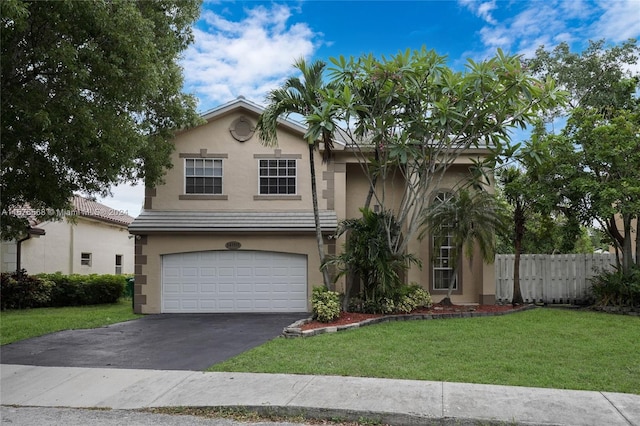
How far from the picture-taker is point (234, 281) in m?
16.8

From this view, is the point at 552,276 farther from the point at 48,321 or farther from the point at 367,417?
the point at 48,321

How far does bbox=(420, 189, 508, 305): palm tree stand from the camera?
15.0 metres

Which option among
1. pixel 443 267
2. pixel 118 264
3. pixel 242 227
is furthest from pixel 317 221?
pixel 118 264

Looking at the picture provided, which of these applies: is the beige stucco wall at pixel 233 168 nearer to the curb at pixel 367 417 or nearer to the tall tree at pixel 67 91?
the tall tree at pixel 67 91

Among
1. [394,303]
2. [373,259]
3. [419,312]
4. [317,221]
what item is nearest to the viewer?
[373,259]

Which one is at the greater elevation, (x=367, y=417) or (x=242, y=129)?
(x=242, y=129)

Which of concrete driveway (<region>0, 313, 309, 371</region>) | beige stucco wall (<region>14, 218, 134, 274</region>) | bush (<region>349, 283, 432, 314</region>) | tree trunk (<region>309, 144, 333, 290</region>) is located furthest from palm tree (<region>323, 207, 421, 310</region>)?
beige stucco wall (<region>14, 218, 134, 274</region>)

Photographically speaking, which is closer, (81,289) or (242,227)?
(242,227)

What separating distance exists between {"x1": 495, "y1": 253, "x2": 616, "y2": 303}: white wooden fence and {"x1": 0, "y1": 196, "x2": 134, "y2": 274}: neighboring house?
14.3m

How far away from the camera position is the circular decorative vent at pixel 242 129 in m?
17.2

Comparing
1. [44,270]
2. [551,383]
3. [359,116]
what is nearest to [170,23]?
[359,116]

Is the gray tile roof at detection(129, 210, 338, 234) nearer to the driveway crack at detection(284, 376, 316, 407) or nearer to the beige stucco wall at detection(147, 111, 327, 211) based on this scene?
the beige stucco wall at detection(147, 111, 327, 211)

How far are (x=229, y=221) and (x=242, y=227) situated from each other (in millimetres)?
541

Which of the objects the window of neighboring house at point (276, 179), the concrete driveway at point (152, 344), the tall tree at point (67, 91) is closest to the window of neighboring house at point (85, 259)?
the concrete driveway at point (152, 344)
